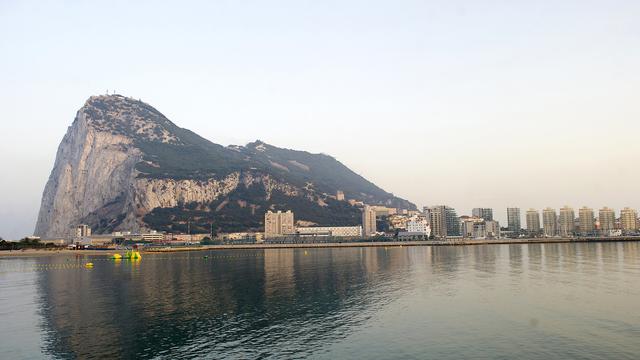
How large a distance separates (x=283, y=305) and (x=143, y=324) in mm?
18777

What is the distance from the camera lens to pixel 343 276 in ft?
343

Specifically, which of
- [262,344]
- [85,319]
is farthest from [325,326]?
[85,319]

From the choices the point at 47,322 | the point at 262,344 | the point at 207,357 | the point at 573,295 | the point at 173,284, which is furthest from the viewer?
the point at 173,284

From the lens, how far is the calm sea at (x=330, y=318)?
141 feet

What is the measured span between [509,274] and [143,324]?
3130 inches

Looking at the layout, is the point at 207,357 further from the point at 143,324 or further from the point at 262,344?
the point at 143,324

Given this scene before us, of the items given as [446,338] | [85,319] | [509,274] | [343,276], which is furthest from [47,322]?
[509,274]

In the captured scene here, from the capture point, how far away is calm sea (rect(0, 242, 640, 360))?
141 feet

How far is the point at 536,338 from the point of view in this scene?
46.3 metres

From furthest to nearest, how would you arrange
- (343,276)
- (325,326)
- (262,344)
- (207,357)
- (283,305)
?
1. (343,276)
2. (283,305)
3. (325,326)
4. (262,344)
5. (207,357)

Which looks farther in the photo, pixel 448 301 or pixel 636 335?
pixel 448 301

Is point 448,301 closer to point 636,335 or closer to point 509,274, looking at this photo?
point 636,335

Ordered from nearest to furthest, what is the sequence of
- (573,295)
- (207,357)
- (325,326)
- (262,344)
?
1. (207,357)
2. (262,344)
3. (325,326)
4. (573,295)

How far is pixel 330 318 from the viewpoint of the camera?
56.3 metres
